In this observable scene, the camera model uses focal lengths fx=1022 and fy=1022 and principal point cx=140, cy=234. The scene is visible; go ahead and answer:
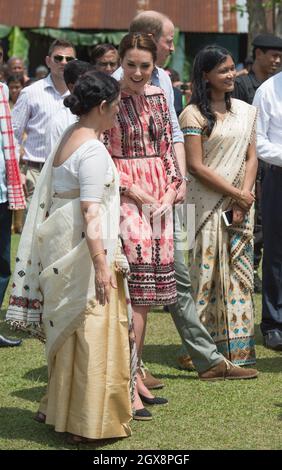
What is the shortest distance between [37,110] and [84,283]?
3.68 metres

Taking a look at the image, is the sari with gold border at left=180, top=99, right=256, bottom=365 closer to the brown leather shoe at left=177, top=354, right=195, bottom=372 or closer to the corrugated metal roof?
the brown leather shoe at left=177, top=354, right=195, bottom=372

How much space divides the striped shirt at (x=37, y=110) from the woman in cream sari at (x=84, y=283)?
10.6 ft

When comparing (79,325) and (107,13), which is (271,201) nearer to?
(79,325)

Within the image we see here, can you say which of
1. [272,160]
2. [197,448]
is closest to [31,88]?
[272,160]

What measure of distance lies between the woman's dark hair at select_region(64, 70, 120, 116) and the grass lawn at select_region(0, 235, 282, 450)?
66.8 inches

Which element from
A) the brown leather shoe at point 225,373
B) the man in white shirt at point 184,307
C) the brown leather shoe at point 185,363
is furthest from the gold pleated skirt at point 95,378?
the brown leather shoe at point 185,363

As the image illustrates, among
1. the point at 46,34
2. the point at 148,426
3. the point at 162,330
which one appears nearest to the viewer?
the point at 148,426

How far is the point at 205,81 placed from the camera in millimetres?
6664

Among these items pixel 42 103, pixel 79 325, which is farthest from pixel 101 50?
pixel 79 325

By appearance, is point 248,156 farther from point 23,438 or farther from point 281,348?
point 23,438

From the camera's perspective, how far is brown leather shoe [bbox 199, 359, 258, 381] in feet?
21.2

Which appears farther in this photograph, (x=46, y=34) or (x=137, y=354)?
(x=46, y=34)

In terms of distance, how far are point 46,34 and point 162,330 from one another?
1819 centimetres

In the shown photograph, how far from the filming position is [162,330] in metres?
8.06
